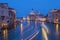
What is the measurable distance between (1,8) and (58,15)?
63183 millimetres

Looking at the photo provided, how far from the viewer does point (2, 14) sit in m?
72.1

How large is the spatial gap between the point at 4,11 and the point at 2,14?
2.98 m

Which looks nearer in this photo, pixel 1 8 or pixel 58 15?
pixel 1 8

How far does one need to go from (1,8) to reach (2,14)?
3.75m

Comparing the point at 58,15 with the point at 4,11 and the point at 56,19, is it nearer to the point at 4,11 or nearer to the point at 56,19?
the point at 56,19

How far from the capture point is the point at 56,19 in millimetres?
131750

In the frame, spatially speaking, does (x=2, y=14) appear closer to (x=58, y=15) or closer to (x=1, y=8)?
(x=1, y=8)

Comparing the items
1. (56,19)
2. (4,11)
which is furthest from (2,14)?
(56,19)

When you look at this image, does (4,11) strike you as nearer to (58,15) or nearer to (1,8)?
(1,8)

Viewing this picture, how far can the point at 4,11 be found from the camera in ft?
246

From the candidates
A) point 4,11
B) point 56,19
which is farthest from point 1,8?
point 56,19

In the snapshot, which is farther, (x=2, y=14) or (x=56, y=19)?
(x=56, y=19)

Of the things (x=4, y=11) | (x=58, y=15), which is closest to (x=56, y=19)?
(x=58, y=15)

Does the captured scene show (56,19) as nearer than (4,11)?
No
